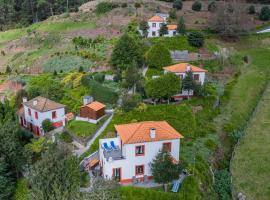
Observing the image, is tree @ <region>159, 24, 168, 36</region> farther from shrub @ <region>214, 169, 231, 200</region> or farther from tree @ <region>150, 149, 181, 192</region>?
tree @ <region>150, 149, 181, 192</region>

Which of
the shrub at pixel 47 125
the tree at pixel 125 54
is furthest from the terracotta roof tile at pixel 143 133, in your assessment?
the tree at pixel 125 54

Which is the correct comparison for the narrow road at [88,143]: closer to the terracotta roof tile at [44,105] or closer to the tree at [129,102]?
the tree at [129,102]

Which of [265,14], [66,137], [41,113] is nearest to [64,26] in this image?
[265,14]

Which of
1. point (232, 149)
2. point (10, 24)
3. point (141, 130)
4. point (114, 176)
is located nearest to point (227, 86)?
point (232, 149)

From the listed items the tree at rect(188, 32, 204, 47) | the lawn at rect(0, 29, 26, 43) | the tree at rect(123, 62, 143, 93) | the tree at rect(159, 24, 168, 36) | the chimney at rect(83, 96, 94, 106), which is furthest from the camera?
the lawn at rect(0, 29, 26, 43)

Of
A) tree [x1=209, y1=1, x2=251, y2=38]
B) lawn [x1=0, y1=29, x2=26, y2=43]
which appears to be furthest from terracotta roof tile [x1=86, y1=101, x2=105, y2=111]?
lawn [x1=0, y1=29, x2=26, y2=43]

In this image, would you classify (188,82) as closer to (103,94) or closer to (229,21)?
(103,94)
